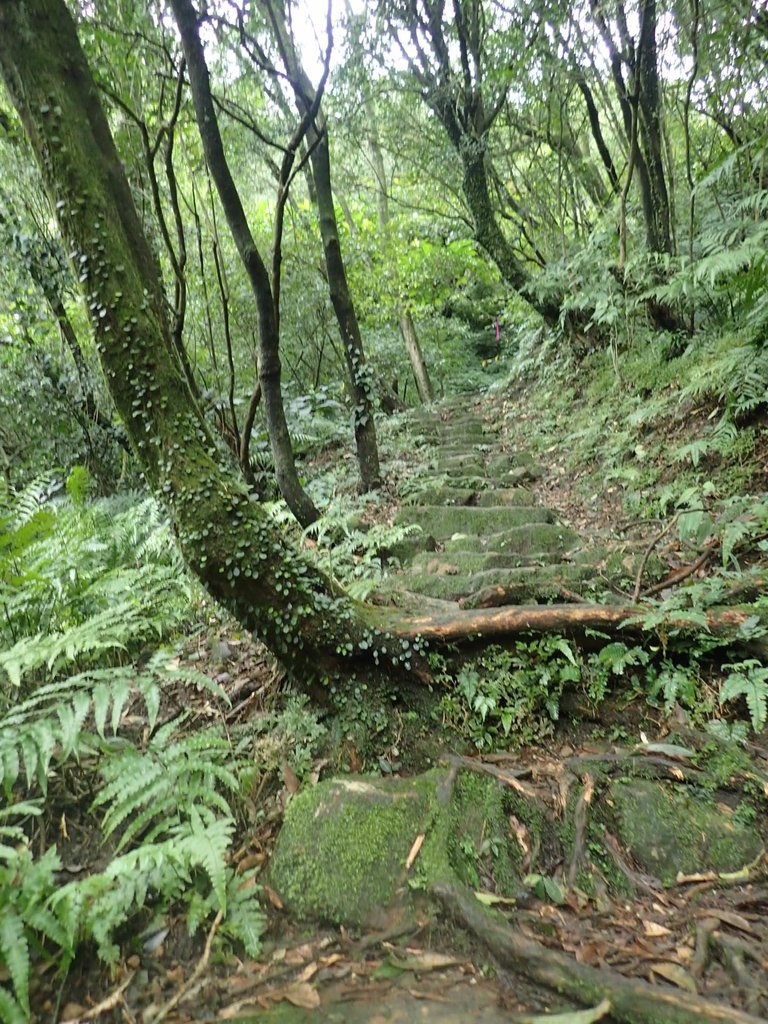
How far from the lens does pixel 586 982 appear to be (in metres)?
1.62

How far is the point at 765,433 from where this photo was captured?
439cm

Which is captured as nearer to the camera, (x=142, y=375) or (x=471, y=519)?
(x=142, y=375)

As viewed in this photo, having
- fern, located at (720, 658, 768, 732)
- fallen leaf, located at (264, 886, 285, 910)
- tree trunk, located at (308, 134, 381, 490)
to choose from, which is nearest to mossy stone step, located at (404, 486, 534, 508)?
tree trunk, located at (308, 134, 381, 490)

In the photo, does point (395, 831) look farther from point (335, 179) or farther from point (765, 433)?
point (335, 179)

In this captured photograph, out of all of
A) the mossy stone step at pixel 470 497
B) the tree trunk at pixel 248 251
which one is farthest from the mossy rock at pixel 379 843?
the mossy stone step at pixel 470 497

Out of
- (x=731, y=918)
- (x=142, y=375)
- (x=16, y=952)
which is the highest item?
(x=142, y=375)

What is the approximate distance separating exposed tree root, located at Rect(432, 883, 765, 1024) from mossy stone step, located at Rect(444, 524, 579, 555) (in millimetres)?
2908

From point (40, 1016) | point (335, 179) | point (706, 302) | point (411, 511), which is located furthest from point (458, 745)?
point (335, 179)

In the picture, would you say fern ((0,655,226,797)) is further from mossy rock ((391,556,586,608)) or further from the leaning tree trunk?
mossy rock ((391,556,586,608))

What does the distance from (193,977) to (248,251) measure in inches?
176

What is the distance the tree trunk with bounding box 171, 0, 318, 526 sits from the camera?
3.96 metres

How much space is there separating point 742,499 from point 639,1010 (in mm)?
3186

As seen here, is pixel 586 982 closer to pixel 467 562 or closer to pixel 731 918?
pixel 731 918

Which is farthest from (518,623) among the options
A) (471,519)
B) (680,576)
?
(471,519)
